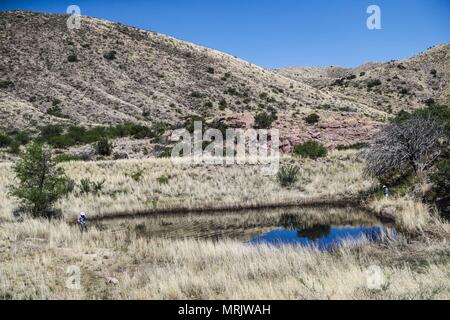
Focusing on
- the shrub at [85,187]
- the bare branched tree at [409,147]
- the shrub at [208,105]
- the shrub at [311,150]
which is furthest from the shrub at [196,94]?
the bare branched tree at [409,147]

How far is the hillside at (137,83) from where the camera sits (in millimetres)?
53969

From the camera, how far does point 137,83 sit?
2477 inches

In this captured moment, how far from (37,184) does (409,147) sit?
1809cm

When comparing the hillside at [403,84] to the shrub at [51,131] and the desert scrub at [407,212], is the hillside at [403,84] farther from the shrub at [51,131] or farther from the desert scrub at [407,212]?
the desert scrub at [407,212]

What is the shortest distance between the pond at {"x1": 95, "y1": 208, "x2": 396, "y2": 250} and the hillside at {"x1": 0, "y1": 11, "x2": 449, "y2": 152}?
1869 cm

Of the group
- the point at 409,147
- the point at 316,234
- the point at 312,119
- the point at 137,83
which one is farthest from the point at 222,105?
the point at 316,234

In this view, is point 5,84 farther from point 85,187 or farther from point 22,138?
point 85,187

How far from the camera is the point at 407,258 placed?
448 inches

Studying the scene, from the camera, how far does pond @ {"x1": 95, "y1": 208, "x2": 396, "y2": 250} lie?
645 inches

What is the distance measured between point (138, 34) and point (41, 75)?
22888 millimetres

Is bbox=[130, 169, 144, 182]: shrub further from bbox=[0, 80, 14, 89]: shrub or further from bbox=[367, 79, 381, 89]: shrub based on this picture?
bbox=[367, 79, 381, 89]: shrub

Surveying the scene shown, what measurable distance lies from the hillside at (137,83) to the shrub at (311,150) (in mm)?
7270

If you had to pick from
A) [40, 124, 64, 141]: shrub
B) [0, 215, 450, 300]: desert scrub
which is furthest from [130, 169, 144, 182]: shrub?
[40, 124, 64, 141]: shrub

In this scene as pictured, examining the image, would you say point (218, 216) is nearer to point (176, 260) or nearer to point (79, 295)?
point (176, 260)
